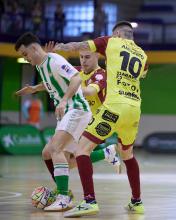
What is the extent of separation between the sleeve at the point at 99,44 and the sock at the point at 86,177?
1.31m

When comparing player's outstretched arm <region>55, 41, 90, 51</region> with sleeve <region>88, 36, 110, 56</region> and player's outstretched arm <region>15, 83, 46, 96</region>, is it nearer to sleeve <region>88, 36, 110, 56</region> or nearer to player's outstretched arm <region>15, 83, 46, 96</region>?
sleeve <region>88, 36, 110, 56</region>

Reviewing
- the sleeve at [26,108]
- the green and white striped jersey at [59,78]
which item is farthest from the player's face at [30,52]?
the sleeve at [26,108]

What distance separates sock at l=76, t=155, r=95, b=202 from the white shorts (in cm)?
42

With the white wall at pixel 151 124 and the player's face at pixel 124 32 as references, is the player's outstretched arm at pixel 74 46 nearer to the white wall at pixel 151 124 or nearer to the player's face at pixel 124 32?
the player's face at pixel 124 32

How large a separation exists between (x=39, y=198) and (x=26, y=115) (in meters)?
20.9

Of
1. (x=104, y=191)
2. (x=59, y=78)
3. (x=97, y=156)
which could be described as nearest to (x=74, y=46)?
(x=59, y=78)

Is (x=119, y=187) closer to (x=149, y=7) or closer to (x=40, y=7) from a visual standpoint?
(x=40, y=7)

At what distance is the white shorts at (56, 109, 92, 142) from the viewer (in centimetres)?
902

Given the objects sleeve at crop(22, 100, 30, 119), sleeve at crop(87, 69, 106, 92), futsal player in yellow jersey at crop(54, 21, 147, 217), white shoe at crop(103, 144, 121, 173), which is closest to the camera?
futsal player in yellow jersey at crop(54, 21, 147, 217)

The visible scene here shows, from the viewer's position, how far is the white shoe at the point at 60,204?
905 cm

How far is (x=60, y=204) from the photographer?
9062 millimetres

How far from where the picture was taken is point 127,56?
29.7ft

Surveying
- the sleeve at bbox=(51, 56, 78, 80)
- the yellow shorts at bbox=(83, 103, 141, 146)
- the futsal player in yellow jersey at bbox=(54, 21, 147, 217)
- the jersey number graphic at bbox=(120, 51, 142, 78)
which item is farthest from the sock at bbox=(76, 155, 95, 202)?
the jersey number graphic at bbox=(120, 51, 142, 78)

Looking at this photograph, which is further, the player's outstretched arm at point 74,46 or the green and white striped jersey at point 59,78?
the green and white striped jersey at point 59,78
